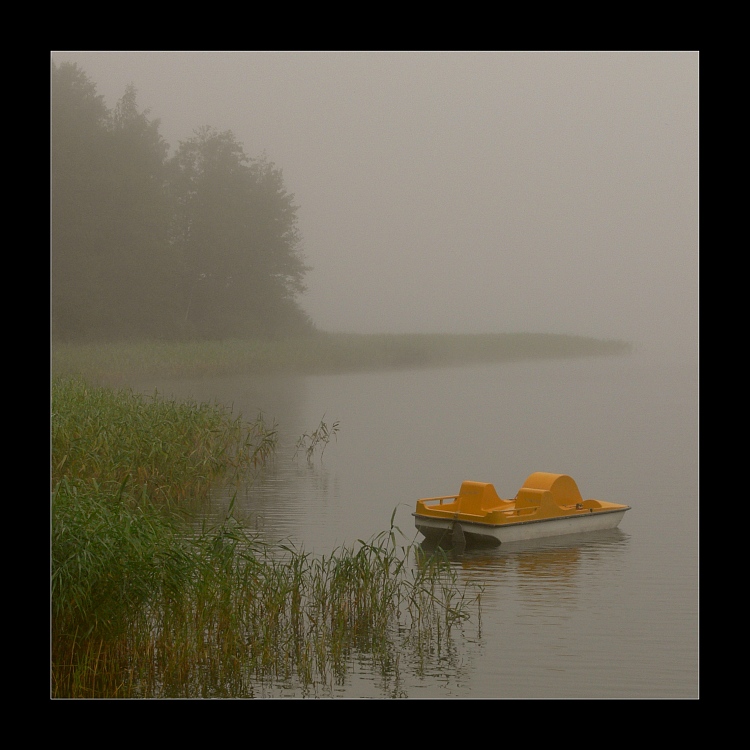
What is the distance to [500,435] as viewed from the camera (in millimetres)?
10641

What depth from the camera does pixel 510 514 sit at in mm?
8578

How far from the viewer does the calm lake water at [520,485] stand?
5.86 meters

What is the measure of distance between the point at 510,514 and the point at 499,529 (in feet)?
0.68

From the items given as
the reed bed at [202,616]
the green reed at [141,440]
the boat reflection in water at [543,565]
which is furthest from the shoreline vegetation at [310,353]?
the reed bed at [202,616]

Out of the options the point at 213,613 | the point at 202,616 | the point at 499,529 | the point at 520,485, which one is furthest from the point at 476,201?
the point at 202,616

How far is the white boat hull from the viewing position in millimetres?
8438

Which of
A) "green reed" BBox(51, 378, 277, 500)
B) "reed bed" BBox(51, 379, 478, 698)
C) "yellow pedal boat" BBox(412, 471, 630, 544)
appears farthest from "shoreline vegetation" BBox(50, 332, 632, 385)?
"reed bed" BBox(51, 379, 478, 698)

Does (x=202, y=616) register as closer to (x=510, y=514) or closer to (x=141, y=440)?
(x=510, y=514)

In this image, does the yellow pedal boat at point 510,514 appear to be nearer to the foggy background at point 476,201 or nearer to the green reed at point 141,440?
the foggy background at point 476,201

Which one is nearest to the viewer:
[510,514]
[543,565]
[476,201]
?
[543,565]

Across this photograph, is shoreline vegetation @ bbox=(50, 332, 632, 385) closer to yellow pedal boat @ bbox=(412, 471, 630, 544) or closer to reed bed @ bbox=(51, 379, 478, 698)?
yellow pedal boat @ bbox=(412, 471, 630, 544)
